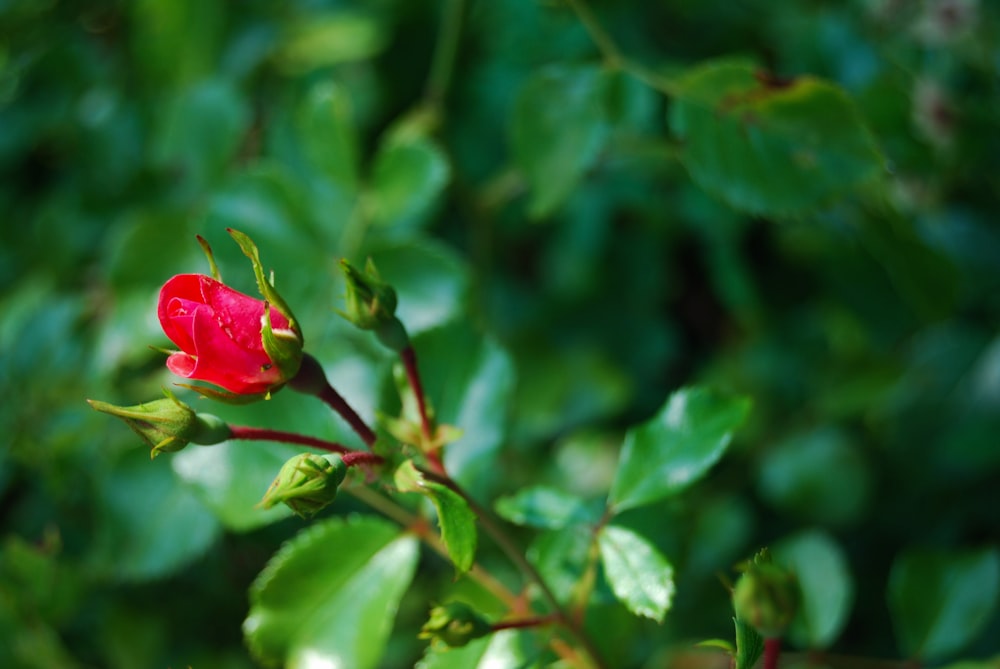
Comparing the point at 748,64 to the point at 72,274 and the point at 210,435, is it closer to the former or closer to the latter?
the point at 210,435

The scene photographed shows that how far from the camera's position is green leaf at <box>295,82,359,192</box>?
1.12 m

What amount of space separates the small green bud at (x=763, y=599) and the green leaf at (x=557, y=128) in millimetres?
569

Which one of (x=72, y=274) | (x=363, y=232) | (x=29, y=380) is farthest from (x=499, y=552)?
(x=72, y=274)

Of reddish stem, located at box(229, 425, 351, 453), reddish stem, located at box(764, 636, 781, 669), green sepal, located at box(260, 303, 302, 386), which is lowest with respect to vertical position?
reddish stem, located at box(764, 636, 781, 669)

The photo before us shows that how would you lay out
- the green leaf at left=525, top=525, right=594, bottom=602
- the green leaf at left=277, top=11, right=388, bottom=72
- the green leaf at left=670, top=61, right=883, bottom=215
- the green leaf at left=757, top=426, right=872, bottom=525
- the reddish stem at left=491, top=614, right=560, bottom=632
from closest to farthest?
the reddish stem at left=491, top=614, right=560, bottom=632 < the green leaf at left=525, top=525, right=594, bottom=602 < the green leaf at left=670, top=61, right=883, bottom=215 < the green leaf at left=757, top=426, right=872, bottom=525 < the green leaf at left=277, top=11, right=388, bottom=72

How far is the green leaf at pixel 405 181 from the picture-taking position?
1117 mm

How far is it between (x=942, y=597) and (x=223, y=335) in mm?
823

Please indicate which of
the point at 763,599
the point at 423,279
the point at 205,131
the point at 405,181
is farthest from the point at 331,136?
the point at 763,599

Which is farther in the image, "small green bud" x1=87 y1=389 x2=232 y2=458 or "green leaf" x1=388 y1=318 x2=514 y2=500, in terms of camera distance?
"green leaf" x1=388 y1=318 x2=514 y2=500

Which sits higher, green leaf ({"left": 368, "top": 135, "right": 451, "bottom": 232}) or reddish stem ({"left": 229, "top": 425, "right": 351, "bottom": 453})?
reddish stem ({"left": 229, "top": 425, "right": 351, "bottom": 453})

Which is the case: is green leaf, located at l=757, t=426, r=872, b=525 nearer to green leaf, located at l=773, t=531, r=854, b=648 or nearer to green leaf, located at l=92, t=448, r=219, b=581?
green leaf, located at l=773, t=531, r=854, b=648

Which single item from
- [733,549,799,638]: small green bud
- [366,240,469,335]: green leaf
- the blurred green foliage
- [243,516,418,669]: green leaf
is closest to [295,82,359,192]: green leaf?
the blurred green foliage

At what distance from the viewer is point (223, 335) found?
0.54 m

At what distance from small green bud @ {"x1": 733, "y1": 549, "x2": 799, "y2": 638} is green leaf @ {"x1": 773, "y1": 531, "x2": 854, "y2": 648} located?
367 millimetres
